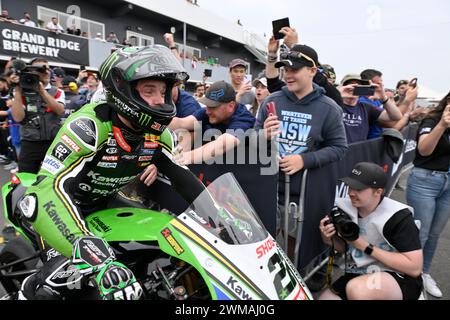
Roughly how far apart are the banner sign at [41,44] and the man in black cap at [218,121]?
32.7ft

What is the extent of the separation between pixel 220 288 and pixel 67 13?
19.6 metres

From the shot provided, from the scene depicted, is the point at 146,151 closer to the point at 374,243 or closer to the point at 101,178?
the point at 101,178

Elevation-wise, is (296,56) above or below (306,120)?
above

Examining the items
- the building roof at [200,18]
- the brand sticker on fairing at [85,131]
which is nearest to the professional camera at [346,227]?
the brand sticker on fairing at [85,131]

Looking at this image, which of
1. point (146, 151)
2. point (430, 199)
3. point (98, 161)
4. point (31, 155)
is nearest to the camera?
point (98, 161)

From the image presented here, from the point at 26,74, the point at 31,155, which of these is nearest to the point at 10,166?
the point at 31,155

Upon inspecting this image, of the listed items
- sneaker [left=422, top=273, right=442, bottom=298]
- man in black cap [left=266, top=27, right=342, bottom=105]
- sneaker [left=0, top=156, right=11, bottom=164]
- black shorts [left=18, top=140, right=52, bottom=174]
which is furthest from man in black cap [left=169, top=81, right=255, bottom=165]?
sneaker [left=0, top=156, right=11, bottom=164]

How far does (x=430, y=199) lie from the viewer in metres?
3.04

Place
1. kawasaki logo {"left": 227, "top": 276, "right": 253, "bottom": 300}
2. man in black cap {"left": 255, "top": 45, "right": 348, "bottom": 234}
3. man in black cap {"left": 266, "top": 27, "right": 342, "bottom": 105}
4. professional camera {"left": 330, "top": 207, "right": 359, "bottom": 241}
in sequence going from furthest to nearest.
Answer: man in black cap {"left": 266, "top": 27, "right": 342, "bottom": 105} < man in black cap {"left": 255, "top": 45, "right": 348, "bottom": 234} < professional camera {"left": 330, "top": 207, "right": 359, "bottom": 241} < kawasaki logo {"left": 227, "top": 276, "right": 253, "bottom": 300}

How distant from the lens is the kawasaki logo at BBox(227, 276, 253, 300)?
54.4 inches

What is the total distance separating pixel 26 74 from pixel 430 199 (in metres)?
4.44

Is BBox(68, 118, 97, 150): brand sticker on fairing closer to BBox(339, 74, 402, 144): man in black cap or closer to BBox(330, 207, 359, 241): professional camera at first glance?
BBox(330, 207, 359, 241): professional camera

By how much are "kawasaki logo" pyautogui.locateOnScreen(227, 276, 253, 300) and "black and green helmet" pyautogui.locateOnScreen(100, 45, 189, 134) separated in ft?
2.80
